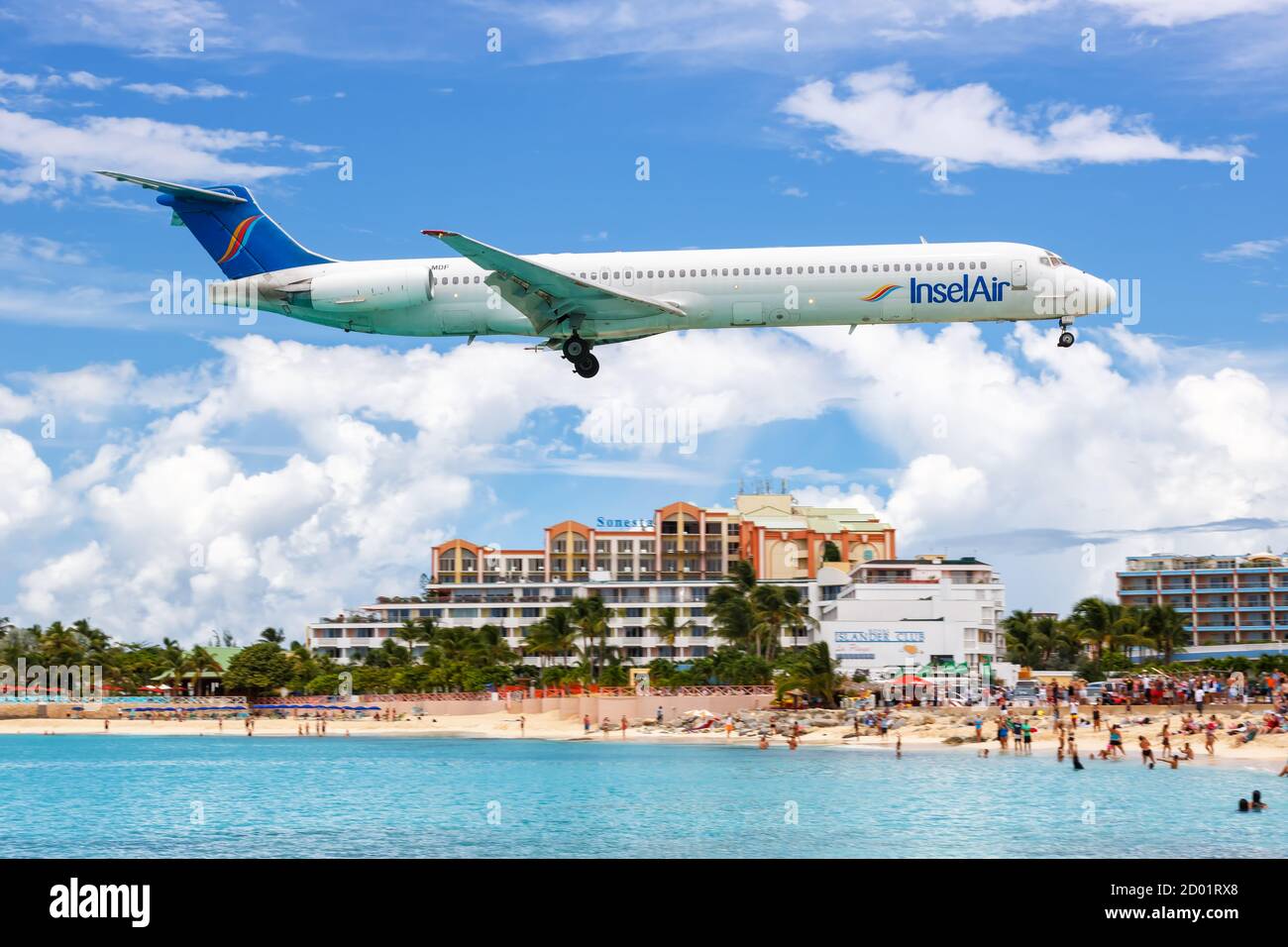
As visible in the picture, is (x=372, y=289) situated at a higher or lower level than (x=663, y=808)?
higher

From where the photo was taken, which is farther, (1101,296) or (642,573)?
(642,573)

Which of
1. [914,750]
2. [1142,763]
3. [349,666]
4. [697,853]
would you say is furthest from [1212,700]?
[349,666]

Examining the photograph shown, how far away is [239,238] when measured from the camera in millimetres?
42156

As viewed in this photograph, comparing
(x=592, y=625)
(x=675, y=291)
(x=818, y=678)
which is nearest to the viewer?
(x=675, y=291)

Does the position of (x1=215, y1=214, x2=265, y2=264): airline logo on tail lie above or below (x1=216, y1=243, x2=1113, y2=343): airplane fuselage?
above

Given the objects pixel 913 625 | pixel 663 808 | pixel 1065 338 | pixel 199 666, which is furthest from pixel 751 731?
pixel 199 666

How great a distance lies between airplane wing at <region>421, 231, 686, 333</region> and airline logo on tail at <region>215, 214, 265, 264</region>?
29.9 feet

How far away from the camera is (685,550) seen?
121m

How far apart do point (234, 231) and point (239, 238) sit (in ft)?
0.97

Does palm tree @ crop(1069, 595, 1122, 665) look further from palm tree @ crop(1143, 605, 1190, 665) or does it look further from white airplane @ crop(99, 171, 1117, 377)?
white airplane @ crop(99, 171, 1117, 377)

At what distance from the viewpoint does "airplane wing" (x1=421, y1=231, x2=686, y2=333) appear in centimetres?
3575

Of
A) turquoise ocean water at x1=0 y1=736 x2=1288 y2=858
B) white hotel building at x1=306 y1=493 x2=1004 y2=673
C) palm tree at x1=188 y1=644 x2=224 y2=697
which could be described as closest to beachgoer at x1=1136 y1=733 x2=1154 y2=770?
turquoise ocean water at x1=0 y1=736 x2=1288 y2=858

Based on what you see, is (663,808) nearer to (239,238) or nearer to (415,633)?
(239,238)
